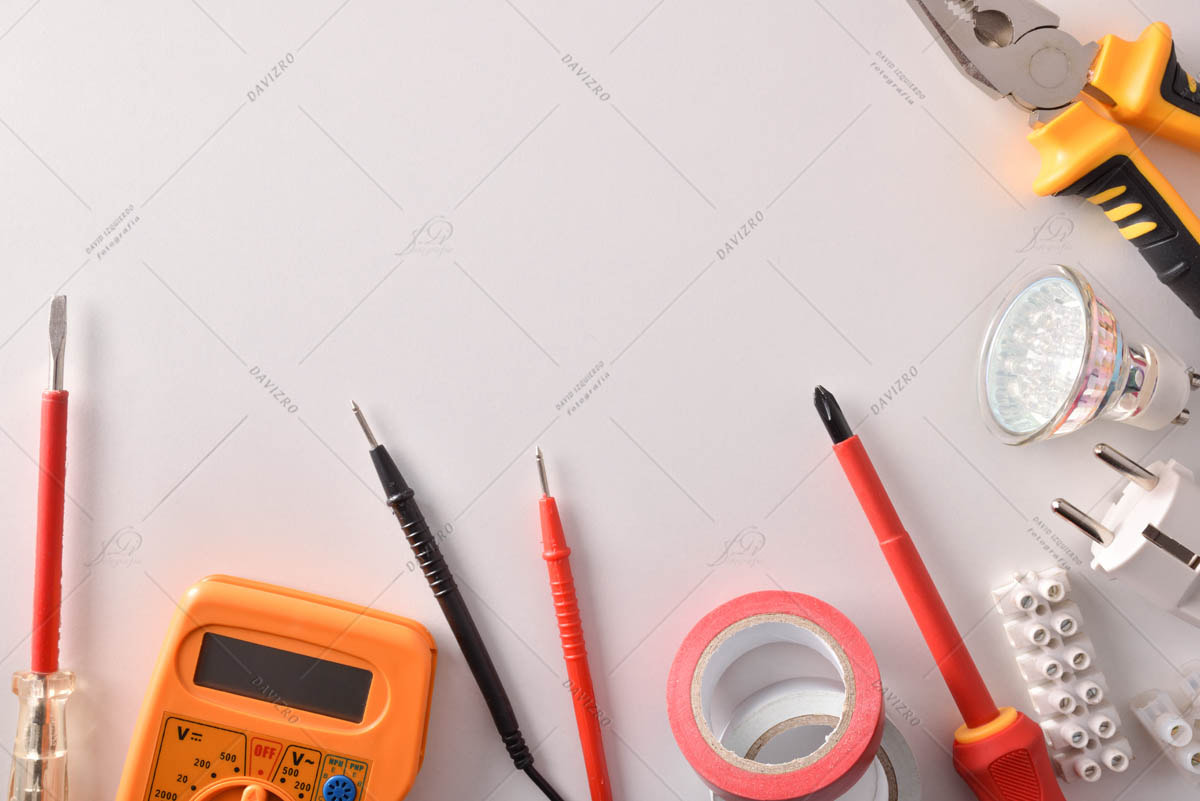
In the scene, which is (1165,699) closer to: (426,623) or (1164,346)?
(1164,346)

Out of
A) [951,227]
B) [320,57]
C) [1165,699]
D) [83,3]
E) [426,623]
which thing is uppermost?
[951,227]

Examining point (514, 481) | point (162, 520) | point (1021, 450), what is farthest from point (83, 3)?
point (1021, 450)

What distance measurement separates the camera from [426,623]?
1.12 metres

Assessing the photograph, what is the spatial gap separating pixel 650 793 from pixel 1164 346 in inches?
33.6

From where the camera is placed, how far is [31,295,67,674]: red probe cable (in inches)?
42.2

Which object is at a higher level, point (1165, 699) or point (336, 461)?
point (1165, 699)

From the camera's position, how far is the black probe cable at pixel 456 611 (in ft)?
3.55

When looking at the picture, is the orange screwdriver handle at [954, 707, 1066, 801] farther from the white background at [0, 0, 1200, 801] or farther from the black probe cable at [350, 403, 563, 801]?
the black probe cable at [350, 403, 563, 801]

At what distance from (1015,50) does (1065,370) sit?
14.9 inches

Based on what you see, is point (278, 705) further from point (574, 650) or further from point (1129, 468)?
point (1129, 468)

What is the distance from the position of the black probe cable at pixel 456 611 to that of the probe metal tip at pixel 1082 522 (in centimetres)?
69

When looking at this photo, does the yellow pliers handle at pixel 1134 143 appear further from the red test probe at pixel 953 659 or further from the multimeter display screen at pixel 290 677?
the multimeter display screen at pixel 290 677

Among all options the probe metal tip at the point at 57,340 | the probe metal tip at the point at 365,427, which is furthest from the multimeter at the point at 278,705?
the probe metal tip at the point at 57,340

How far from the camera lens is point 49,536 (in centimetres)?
108
